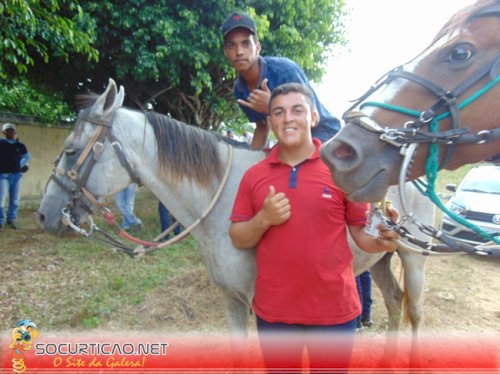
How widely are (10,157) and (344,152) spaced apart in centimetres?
808

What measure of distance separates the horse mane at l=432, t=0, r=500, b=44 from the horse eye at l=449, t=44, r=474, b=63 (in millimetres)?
103

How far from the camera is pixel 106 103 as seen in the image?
214cm

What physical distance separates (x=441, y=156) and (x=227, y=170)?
4.25 ft

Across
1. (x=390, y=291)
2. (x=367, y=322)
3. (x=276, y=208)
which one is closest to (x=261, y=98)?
(x=276, y=208)

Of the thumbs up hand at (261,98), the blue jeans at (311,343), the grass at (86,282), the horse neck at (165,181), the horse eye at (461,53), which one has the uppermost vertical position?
the thumbs up hand at (261,98)

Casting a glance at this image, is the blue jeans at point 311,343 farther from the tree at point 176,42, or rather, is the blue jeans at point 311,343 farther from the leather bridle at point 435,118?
the tree at point 176,42

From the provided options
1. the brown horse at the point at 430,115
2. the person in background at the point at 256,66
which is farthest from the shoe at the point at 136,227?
the brown horse at the point at 430,115

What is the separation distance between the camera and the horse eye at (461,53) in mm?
1217

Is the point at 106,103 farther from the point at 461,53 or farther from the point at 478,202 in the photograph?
the point at 478,202

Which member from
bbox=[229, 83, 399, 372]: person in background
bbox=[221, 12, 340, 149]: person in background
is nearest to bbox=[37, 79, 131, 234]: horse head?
bbox=[221, 12, 340, 149]: person in background

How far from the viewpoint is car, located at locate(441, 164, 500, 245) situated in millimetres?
5711

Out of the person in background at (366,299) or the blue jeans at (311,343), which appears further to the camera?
the person in background at (366,299)

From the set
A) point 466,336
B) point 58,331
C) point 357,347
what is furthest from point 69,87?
point 466,336

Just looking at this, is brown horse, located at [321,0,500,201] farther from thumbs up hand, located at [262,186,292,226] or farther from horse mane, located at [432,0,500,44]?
thumbs up hand, located at [262,186,292,226]
